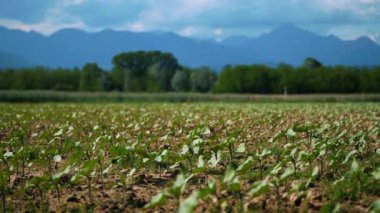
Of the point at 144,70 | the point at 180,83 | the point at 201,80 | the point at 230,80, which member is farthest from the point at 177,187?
the point at 144,70

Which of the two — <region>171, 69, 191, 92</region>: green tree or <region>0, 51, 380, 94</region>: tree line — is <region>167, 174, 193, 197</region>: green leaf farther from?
<region>171, 69, 191, 92</region>: green tree

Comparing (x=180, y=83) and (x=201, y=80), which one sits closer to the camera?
(x=180, y=83)

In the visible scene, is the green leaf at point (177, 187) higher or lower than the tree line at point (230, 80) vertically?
lower

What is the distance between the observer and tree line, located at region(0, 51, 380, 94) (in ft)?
261

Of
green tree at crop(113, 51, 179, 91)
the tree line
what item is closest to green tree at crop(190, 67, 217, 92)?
the tree line

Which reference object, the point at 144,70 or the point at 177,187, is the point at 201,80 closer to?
the point at 144,70

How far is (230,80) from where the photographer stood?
Result: 88.0m

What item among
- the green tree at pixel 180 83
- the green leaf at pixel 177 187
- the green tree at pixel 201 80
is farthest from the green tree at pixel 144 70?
the green leaf at pixel 177 187

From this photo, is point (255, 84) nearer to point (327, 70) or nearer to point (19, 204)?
point (327, 70)

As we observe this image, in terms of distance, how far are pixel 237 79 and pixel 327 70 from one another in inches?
604

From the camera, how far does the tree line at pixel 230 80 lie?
79.6 m

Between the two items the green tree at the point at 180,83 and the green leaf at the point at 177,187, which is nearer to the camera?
the green leaf at the point at 177,187

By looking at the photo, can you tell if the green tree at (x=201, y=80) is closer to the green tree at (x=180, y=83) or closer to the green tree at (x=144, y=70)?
the green tree at (x=180, y=83)

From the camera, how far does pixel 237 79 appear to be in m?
87.3
